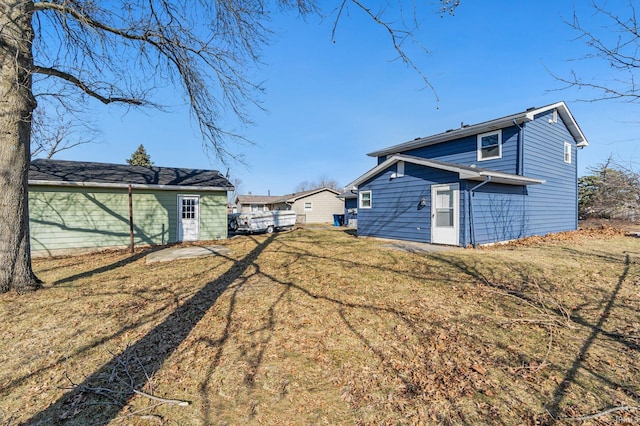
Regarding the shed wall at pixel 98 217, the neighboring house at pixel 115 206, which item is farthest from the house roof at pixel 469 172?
the shed wall at pixel 98 217

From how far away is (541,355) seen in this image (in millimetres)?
3184

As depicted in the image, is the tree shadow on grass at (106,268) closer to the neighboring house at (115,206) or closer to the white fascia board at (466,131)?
the neighboring house at (115,206)

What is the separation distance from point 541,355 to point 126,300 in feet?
20.7

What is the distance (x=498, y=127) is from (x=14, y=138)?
1488 cm

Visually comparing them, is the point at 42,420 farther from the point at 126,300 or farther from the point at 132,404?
the point at 126,300

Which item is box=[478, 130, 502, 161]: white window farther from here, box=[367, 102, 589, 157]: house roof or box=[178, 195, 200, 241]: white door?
box=[178, 195, 200, 241]: white door

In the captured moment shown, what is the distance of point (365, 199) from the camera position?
13461 mm

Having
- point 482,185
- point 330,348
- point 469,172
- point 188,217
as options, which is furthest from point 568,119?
point 188,217

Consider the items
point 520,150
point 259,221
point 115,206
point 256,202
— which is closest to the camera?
point 115,206

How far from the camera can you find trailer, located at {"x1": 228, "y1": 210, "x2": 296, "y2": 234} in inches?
653

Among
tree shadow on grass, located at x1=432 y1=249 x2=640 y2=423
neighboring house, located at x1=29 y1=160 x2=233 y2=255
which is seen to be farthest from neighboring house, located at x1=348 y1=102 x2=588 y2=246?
neighboring house, located at x1=29 y1=160 x2=233 y2=255

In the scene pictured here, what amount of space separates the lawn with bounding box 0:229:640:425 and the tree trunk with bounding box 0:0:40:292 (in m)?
0.60

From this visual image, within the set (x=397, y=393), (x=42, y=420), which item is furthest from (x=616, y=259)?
(x=42, y=420)

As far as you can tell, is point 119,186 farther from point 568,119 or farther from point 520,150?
point 568,119
